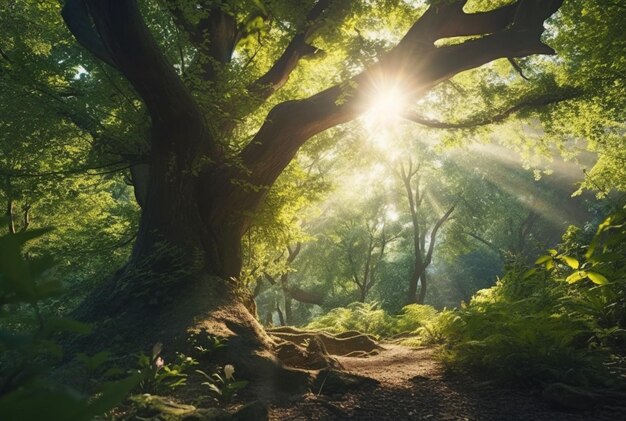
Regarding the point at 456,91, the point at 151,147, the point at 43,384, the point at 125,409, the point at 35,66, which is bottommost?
the point at 125,409

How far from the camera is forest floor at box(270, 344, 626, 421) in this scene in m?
3.54

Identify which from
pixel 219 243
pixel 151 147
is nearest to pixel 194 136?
pixel 151 147

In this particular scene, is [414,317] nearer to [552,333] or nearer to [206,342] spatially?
[552,333]

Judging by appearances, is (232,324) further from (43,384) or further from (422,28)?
(422,28)

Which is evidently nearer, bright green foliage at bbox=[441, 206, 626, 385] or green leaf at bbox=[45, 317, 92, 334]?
green leaf at bbox=[45, 317, 92, 334]

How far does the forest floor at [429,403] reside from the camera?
11.6 feet

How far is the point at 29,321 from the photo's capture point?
2.20 ft

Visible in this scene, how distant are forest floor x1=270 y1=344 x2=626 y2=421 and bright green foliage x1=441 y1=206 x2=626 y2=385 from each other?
26cm

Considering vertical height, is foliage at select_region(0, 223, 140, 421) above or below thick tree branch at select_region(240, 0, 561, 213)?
below

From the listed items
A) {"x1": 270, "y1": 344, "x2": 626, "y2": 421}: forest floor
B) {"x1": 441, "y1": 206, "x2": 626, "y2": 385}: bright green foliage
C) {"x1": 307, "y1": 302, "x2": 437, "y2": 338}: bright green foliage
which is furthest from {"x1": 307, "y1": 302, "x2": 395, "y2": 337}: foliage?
{"x1": 270, "y1": 344, "x2": 626, "y2": 421}: forest floor

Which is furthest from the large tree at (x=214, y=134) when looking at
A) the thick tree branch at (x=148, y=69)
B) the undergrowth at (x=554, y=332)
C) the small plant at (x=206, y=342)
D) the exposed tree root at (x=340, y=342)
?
the undergrowth at (x=554, y=332)

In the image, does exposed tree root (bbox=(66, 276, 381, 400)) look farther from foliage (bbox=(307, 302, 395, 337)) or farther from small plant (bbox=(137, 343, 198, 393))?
foliage (bbox=(307, 302, 395, 337))

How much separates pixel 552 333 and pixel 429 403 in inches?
62.0

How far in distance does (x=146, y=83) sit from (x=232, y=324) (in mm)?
3451
